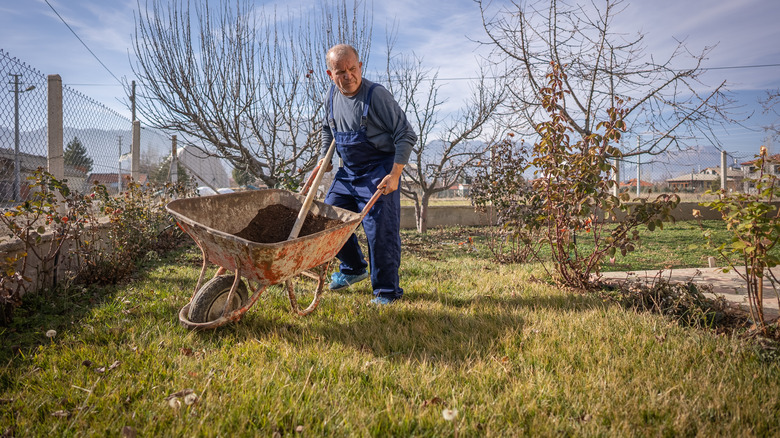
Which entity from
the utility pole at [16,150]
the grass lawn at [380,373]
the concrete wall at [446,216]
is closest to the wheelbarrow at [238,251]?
the grass lawn at [380,373]

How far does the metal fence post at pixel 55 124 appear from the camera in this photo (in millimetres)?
3961

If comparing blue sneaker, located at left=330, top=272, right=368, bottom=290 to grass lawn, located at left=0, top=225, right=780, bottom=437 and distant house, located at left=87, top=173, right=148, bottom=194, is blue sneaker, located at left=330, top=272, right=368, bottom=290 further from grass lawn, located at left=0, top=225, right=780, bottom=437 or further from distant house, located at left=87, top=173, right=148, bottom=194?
distant house, located at left=87, top=173, right=148, bottom=194

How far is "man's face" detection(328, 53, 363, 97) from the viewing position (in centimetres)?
276

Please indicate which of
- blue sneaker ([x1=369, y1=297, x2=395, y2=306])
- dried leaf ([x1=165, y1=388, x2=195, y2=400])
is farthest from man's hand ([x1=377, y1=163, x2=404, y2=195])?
dried leaf ([x1=165, y1=388, x2=195, y2=400])

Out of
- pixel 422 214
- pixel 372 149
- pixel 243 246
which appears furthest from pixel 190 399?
pixel 422 214

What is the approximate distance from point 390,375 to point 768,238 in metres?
1.92

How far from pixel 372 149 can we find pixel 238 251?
1332 mm

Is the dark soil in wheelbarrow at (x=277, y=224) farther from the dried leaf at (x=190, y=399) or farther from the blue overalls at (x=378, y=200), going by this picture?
the dried leaf at (x=190, y=399)

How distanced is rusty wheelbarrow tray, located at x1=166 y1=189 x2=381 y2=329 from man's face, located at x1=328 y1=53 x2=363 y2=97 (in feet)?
2.73

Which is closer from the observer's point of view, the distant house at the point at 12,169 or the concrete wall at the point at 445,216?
the distant house at the point at 12,169

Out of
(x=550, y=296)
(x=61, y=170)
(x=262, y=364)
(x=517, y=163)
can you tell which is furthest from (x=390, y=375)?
(x=517, y=163)

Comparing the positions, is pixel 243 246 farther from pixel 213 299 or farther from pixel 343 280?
pixel 343 280

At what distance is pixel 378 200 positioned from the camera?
9.71 ft

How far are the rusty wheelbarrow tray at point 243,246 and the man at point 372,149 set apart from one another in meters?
0.38
